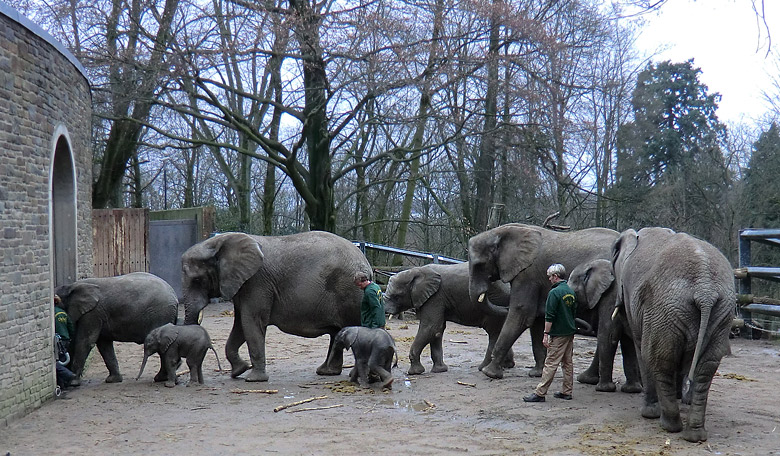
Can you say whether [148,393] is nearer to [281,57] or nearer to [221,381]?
[221,381]

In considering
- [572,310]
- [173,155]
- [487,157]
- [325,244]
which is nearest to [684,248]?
[572,310]

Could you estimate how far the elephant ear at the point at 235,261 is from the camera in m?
12.2

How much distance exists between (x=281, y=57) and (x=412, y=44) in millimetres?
3418

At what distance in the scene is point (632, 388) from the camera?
10.5 metres

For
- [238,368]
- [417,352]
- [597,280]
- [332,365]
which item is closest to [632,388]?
[597,280]

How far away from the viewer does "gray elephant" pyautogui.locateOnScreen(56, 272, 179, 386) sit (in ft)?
39.3

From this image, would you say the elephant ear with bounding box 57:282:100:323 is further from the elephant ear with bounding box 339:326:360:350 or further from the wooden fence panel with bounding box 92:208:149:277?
the wooden fence panel with bounding box 92:208:149:277

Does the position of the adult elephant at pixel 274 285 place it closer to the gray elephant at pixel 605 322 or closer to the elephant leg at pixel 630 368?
the gray elephant at pixel 605 322

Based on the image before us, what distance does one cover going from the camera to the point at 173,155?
120ft

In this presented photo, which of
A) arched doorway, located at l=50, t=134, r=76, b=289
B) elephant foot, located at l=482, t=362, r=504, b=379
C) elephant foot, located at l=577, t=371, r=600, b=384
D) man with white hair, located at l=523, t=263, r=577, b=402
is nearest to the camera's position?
man with white hair, located at l=523, t=263, r=577, b=402

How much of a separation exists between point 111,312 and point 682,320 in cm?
817

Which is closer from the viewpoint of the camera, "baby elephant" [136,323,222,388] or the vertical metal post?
"baby elephant" [136,323,222,388]

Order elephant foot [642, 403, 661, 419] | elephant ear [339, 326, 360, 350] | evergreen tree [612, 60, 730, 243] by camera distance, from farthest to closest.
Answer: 1. evergreen tree [612, 60, 730, 243]
2. elephant ear [339, 326, 360, 350]
3. elephant foot [642, 403, 661, 419]

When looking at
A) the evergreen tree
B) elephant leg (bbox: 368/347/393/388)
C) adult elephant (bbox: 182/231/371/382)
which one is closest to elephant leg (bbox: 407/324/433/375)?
adult elephant (bbox: 182/231/371/382)
